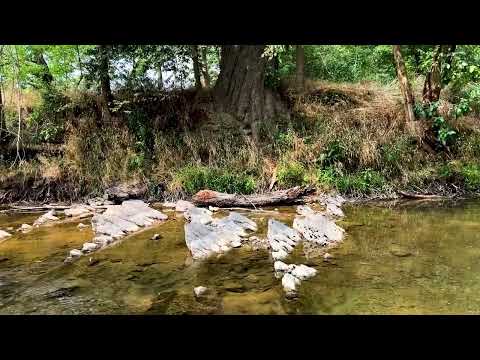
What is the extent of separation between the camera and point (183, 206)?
7562 millimetres

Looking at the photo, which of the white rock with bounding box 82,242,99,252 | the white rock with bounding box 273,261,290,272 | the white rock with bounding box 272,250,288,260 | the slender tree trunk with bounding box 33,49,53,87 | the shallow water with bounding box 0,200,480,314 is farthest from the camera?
the slender tree trunk with bounding box 33,49,53,87

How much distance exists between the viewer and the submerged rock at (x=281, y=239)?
4.73 m

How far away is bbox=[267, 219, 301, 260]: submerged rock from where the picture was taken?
15.5ft

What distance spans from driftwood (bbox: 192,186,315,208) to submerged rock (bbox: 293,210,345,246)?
1.93 metres

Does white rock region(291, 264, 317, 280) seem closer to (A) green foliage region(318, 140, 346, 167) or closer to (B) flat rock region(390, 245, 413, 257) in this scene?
(B) flat rock region(390, 245, 413, 257)

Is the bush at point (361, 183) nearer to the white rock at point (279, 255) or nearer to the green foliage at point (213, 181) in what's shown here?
the green foliage at point (213, 181)

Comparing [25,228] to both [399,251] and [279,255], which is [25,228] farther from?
[399,251]

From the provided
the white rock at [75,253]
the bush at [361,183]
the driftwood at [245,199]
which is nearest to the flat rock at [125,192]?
the driftwood at [245,199]

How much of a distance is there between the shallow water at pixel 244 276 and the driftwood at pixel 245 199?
A: 183 cm

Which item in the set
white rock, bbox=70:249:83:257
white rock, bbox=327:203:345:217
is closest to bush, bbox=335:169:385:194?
white rock, bbox=327:203:345:217

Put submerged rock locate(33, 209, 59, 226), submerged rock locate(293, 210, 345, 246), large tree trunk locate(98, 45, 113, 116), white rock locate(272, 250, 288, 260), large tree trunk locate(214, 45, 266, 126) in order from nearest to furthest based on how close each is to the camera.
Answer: white rock locate(272, 250, 288, 260) < submerged rock locate(293, 210, 345, 246) < submerged rock locate(33, 209, 59, 226) < large tree trunk locate(98, 45, 113, 116) < large tree trunk locate(214, 45, 266, 126)
